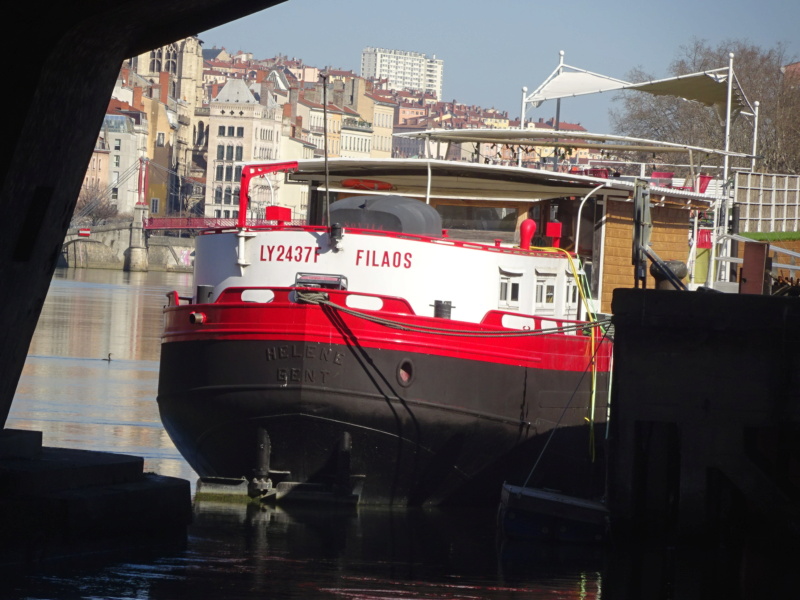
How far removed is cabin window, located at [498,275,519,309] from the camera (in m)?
15.1

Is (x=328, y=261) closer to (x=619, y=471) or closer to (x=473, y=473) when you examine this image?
(x=473, y=473)

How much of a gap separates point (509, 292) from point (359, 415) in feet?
8.30

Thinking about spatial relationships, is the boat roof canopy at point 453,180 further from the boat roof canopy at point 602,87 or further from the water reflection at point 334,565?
the boat roof canopy at point 602,87

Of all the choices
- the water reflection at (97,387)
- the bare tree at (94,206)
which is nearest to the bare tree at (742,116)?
the water reflection at (97,387)

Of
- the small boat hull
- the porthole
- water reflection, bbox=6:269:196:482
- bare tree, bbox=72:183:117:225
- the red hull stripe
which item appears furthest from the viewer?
bare tree, bbox=72:183:117:225

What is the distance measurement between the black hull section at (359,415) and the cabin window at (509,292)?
897mm

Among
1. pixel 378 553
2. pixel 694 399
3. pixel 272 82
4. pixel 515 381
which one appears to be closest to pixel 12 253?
pixel 378 553

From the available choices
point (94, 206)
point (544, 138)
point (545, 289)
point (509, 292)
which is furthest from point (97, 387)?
point (94, 206)

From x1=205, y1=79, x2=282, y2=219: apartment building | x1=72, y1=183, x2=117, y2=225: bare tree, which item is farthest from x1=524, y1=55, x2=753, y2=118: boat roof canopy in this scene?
x1=205, y1=79, x2=282, y2=219: apartment building

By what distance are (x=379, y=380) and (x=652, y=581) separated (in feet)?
11.9

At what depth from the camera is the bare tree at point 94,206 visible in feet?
441

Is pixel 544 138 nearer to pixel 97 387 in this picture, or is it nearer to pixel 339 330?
pixel 339 330

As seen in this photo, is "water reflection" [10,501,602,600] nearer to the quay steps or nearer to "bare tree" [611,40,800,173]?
the quay steps

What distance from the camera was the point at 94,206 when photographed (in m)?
137
